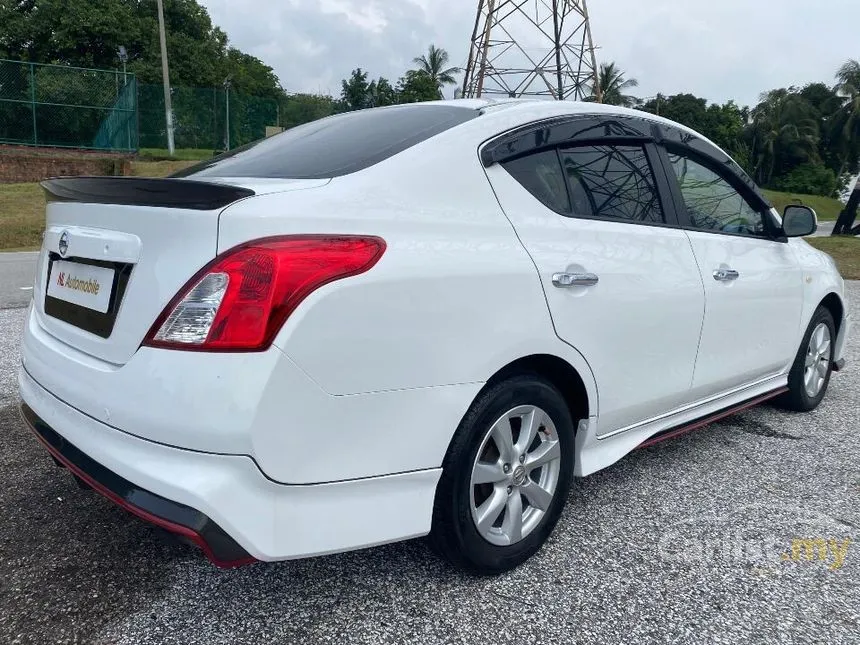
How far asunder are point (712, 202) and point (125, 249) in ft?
8.53

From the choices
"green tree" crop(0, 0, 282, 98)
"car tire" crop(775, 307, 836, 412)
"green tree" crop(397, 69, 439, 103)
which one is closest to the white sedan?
"car tire" crop(775, 307, 836, 412)

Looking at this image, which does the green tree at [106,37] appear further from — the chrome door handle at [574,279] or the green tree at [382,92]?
the chrome door handle at [574,279]

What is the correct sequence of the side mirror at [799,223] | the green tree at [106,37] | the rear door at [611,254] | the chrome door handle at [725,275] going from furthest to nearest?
the green tree at [106,37], the side mirror at [799,223], the chrome door handle at [725,275], the rear door at [611,254]

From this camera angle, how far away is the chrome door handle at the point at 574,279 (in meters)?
2.39

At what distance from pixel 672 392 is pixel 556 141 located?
3.84 feet

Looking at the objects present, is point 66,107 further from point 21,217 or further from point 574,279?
point 574,279

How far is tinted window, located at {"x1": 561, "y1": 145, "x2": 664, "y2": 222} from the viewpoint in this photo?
267cm

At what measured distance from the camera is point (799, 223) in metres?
3.71

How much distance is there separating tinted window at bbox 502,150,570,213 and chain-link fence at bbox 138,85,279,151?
22.5 m

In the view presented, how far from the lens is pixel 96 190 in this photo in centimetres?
217

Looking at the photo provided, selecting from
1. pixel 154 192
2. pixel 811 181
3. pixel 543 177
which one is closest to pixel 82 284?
pixel 154 192

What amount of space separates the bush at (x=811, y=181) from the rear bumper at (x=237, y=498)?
6840cm

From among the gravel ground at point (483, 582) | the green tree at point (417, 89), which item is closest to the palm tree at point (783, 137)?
the green tree at point (417, 89)

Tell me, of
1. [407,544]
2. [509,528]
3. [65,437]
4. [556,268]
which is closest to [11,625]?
[65,437]
